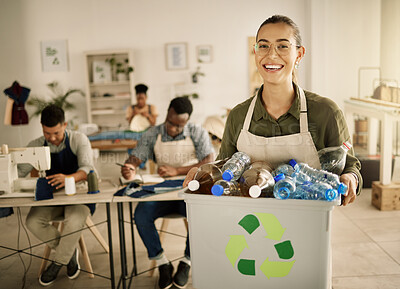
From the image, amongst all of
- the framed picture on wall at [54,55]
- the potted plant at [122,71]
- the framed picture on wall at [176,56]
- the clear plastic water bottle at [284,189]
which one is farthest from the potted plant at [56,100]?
the clear plastic water bottle at [284,189]

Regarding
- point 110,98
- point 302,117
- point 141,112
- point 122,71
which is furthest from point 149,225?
point 122,71

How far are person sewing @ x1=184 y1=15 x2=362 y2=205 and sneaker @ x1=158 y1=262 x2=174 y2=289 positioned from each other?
4.41 feet

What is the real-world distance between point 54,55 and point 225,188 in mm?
7330

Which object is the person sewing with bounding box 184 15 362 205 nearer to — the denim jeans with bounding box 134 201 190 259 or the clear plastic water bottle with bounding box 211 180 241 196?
the clear plastic water bottle with bounding box 211 180 241 196

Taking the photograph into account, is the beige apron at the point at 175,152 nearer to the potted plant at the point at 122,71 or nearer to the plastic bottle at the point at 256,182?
the plastic bottle at the point at 256,182

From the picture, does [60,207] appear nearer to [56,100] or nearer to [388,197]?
[388,197]

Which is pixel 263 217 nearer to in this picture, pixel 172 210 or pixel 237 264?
pixel 237 264

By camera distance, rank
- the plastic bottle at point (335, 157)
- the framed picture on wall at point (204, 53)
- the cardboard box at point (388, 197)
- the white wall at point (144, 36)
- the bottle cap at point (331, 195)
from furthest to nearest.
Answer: the framed picture on wall at point (204, 53), the white wall at point (144, 36), the cardboard box at point (388, 197), the plastic bottle at point (335, 157), the bottle cap at point (331, 195)

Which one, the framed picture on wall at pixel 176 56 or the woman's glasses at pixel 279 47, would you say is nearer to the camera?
the woman's glasses at pixel 279 47

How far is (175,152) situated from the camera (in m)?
3.18

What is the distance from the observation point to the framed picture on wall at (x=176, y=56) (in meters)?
7.62

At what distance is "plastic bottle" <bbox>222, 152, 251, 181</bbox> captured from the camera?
4.03 feet

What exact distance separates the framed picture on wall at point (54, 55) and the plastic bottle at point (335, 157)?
280 inches

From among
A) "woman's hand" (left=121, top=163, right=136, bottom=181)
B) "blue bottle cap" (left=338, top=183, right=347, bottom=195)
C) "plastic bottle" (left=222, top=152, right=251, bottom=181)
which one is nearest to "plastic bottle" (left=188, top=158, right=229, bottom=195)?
"plastic bottle" (left=222, top=152, right=251, bottom=181)
